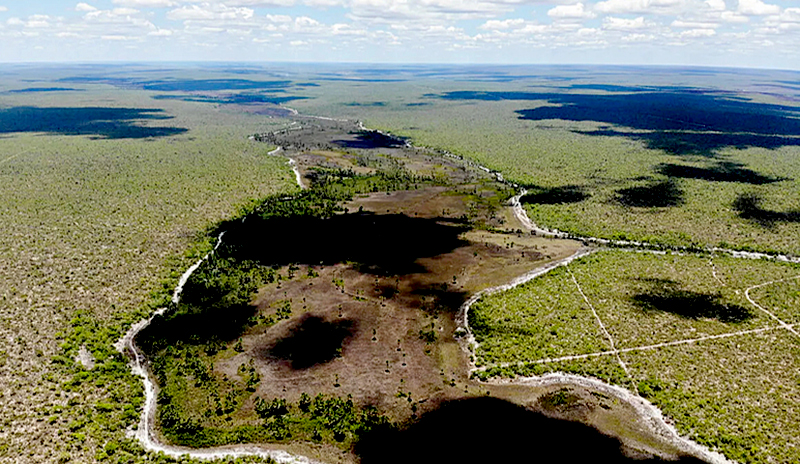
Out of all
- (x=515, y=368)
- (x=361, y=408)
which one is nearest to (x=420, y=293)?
(x=515, y=368)

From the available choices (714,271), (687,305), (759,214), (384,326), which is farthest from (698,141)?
(384,326)

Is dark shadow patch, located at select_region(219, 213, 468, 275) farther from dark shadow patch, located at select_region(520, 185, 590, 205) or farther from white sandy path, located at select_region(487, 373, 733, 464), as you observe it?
white sandy path, located at select_region(487, 373, 733, 464)

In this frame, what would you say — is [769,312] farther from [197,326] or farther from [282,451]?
[197,326]

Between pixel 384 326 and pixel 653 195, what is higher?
pixel 653 195

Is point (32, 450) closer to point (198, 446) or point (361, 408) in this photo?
point (198, 446)

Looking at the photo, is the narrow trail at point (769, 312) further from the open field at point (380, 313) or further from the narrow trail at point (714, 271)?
the narrow trail at point (714, 271)

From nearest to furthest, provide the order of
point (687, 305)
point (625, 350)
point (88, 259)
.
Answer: point (625, 350), point (687, 305), point (88, 259)
